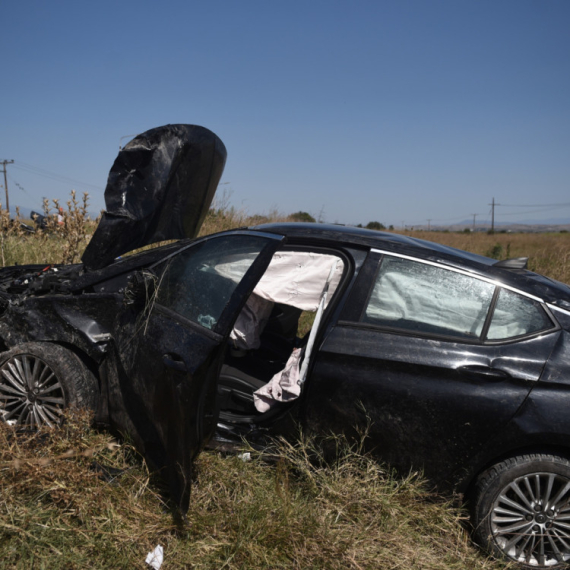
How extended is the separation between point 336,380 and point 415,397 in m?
0.42

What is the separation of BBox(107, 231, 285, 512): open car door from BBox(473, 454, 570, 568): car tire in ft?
4.91

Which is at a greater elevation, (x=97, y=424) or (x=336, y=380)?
(x=336, y=380)

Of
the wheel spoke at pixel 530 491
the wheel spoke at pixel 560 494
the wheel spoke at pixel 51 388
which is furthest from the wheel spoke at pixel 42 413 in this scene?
the wheel spoke at pixel 560 494

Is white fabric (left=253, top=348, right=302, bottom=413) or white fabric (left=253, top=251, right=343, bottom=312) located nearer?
white fabric (left=253, top=348, right=302, bottom=413)

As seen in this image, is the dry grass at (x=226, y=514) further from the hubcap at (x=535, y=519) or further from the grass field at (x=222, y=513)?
the hubcap at (x=535, y=519)

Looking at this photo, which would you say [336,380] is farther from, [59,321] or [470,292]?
[59,321]

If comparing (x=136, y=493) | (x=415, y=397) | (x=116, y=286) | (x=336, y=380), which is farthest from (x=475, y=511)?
(x=116, y=286)

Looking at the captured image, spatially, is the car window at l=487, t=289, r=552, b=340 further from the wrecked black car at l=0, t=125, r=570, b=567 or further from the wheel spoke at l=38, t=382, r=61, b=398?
the wheel spoke at l=38, t=382, r=61, b=398

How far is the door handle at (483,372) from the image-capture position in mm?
2350

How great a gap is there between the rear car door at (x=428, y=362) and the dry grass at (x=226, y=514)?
25cm

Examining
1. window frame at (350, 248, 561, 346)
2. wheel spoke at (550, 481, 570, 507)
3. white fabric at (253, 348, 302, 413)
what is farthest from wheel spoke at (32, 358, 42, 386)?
wheel spoke at (550, 481, 570, 507)

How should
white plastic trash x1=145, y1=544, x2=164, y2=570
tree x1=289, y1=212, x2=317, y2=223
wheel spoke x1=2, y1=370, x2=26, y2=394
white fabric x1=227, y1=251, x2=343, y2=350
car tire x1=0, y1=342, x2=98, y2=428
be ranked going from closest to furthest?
1. white plastic trash x1=145, y1=544, x2=164, y2=570
2. car tire x1=0, y1=342, x2=98, y2=428
3. wheel spoke x1=2, y1=370, x2=26, y2=394
4. white fabric x1=227, y1=251, x2=343, y2=350
5. tree x1=289, y1=212, x2=317, y2=223

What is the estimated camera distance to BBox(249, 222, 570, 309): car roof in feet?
8.34

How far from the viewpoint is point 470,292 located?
2.55 m
